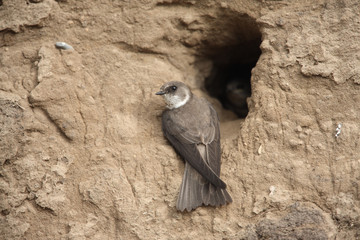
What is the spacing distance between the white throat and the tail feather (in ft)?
2.39

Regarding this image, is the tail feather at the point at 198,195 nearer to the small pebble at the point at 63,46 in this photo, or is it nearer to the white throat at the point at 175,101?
the white throat at the point at 175,101

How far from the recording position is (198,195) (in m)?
2.80

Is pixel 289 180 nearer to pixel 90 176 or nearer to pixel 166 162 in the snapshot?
pixel 166 162

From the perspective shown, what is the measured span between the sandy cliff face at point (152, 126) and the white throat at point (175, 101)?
9 cm

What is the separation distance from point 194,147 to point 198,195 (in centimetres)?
42

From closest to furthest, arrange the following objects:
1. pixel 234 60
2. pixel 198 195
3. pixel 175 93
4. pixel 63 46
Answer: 1. pixel 198 195
2. pixel 63 46
3. pixel 175 93
4. pixel 234 60

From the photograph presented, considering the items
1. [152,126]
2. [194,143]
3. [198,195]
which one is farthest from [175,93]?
[198,195]

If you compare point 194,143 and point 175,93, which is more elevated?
point 175,93

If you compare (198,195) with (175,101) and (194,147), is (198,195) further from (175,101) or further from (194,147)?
(175,101)

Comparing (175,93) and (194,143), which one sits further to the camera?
Result: (175,93)

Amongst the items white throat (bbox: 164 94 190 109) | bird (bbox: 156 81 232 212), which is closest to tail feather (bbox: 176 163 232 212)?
bird (bbox: 156 81 232 212)

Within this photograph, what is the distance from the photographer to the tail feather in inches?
108

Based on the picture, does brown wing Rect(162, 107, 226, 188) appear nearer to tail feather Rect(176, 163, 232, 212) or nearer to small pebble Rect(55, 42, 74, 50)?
tail feather Rect(176, 163, 232, 212)

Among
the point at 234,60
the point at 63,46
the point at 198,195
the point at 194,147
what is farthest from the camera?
the point at 234,60
